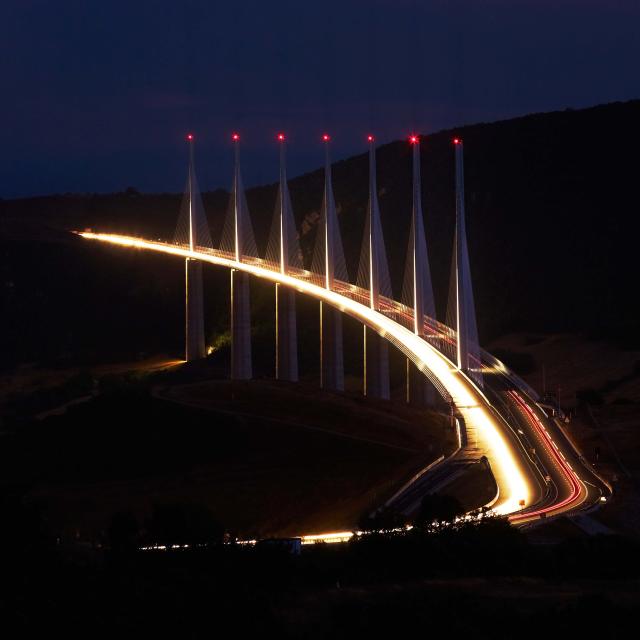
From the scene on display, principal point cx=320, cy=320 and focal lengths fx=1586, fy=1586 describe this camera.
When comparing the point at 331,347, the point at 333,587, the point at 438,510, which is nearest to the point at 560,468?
the point at 438,510

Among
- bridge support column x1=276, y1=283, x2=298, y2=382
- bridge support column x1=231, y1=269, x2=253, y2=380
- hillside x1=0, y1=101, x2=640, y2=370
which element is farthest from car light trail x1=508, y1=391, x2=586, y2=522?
hillside x1=0, y1=101, x2=640, y2=370

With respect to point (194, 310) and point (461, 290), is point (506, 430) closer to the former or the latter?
point (461, 290)

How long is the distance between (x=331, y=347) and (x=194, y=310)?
20.8 metres

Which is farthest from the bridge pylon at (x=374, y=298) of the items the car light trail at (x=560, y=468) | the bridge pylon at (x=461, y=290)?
the car light trail at (x=560, y=468)

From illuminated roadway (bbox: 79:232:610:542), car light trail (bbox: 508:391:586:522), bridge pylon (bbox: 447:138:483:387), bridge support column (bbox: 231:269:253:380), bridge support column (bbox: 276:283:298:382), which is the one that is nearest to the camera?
car light trail (bbox: 508:391:586:522)

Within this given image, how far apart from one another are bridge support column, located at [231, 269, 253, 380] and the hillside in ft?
71.9

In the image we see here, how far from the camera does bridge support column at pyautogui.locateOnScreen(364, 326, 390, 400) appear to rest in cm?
7294

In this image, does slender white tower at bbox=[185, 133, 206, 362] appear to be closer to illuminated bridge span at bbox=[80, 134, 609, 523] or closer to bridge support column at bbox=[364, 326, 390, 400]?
illuminated bridge span at bbox=[80, 134, 609, 523]

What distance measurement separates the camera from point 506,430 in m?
51.6

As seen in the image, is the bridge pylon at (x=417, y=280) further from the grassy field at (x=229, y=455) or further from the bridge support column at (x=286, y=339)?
the bridge support column at (x=286, y=339)

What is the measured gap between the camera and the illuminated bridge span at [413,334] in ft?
151

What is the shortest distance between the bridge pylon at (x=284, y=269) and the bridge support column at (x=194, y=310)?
7.99 metres

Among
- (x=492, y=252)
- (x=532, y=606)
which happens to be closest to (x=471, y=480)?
(x=532, y=606)

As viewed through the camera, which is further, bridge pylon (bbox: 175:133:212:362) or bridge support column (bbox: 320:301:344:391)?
bridge pylon (bbox: 175:133:212:362)
